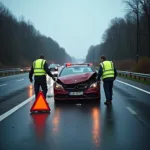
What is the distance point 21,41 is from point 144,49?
56.0 meters

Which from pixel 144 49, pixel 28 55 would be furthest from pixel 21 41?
pixel 144 49

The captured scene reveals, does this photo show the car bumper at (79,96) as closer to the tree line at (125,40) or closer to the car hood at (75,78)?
the car hood at (75,78)

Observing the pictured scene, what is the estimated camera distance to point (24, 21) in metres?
116

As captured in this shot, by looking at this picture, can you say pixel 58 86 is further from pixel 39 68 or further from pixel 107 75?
pixel 107 75

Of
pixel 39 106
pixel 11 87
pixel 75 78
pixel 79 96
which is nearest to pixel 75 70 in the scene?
pixel 75 78

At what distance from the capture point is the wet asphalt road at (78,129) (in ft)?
18.2

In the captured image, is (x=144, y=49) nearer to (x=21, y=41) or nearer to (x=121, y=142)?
(x=21, y=41)

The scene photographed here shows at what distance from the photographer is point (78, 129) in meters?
6.86

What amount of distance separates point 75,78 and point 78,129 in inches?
181

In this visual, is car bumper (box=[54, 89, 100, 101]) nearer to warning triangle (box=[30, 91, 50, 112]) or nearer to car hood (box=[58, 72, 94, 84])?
car hood (box=[58, 72, 94, 84])

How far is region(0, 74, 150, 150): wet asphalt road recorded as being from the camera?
5.54 metres

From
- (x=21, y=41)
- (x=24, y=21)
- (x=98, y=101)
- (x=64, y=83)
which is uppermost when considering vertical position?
(x=24, y=21)

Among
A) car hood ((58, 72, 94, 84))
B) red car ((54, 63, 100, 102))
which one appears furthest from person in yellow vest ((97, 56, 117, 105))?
car hood ((58, 72, 94, 84))

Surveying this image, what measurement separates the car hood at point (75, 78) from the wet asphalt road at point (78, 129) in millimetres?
1295
